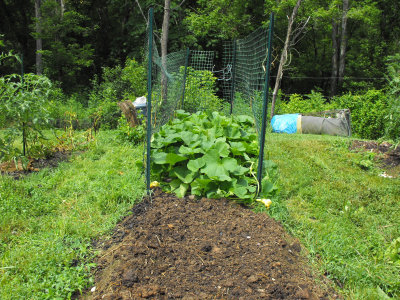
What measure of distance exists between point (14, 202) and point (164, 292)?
199 centimetres

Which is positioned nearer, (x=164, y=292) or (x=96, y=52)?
(x=164, y=292)

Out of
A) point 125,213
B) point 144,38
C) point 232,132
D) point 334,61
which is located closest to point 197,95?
point 232,132

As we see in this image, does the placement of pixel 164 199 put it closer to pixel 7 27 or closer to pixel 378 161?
pixel 378 161

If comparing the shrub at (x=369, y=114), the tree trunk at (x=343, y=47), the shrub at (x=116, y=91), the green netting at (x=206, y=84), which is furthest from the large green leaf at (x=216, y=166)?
the tree trunk at (x=343, y=47)

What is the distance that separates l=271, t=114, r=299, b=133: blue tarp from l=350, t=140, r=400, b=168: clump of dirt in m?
2.34

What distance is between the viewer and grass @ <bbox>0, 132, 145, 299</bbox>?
82.3 inches

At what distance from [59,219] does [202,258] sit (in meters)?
1.46

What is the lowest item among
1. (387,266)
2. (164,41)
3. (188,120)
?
(387,266)

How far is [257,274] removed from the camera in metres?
2.09

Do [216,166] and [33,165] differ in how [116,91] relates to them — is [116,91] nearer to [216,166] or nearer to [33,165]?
[33,165]

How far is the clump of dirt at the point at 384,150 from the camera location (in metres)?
4.84

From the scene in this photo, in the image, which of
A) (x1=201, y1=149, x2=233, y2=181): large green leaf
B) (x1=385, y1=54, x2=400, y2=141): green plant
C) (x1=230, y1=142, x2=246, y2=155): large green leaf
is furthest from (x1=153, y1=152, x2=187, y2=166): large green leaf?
(x1=385, y1=54, x2=400, y2=141): green plant

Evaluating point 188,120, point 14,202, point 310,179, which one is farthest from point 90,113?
point 310,179

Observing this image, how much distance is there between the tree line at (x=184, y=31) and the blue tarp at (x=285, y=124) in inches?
50.3
